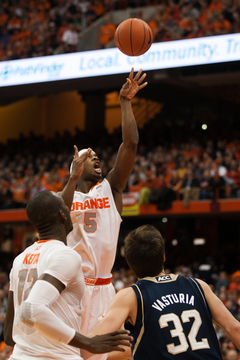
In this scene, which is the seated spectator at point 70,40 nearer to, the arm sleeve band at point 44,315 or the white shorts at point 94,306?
the white shorts at point 94,306

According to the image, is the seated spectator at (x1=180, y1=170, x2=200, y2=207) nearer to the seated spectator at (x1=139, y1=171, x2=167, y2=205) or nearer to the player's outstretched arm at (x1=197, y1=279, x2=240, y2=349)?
the seated spectator at (x1=139, y1=171, x2=167, y2=205)

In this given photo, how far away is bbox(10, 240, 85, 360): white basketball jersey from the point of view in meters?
2.77

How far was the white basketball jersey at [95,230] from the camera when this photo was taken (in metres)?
4.29

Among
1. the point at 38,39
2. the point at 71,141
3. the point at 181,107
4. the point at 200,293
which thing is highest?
the point at 38,39

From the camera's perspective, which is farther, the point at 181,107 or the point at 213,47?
the point at 181,107

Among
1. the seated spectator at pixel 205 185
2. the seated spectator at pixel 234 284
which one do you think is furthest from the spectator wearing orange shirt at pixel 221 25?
the seated spectator at pixel 234 284

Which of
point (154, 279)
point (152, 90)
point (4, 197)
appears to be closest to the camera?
point (154, 279)

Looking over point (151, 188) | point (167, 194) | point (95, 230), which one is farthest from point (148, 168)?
point (95, 230)

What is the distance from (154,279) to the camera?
9.84ft

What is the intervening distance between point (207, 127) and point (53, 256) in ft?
54.3

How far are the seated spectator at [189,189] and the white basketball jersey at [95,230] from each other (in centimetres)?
1019

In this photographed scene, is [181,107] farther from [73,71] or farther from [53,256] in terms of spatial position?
[53,256]

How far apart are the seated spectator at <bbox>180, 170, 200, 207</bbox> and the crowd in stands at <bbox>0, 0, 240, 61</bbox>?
4.41m

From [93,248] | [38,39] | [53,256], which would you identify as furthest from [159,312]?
[38,39]
